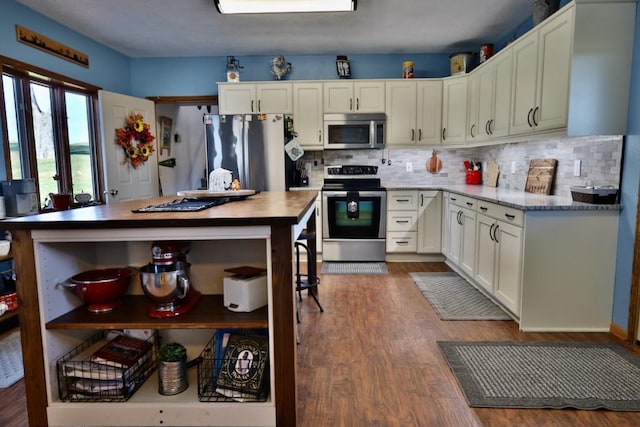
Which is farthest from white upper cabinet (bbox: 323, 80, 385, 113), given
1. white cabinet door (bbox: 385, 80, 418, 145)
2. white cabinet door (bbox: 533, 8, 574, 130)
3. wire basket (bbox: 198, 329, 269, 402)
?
wire basket (bbox: 198, 329, 269, 402)

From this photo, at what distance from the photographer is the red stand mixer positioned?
1.64 meters

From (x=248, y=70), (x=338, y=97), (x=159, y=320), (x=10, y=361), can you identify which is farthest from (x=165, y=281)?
(x=248, y=70)

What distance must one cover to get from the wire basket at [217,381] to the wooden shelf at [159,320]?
207 millimetres

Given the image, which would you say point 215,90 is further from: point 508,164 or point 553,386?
point 553,386

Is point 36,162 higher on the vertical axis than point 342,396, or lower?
higher

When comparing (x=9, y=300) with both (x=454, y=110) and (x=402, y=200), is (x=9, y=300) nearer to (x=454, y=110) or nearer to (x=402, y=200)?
(x=402, y=200)

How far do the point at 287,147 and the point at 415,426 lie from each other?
10.4 ft

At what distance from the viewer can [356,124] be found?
466 centimetres

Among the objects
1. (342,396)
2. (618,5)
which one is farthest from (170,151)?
(618,5)

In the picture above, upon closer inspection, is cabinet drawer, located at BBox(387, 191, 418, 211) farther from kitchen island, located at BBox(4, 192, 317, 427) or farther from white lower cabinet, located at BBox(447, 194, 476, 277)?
kitchen island, located at BBox(4, 192, 317, 427)

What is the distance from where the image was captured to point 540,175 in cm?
344

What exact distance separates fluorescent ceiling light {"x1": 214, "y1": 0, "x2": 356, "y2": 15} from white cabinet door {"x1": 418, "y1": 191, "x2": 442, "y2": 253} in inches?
88.9

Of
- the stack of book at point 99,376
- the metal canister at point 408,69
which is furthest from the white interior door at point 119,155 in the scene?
the metal canister at point 408,69

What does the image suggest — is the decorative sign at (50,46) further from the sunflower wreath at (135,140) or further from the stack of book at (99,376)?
the stack of book at (99,376)
